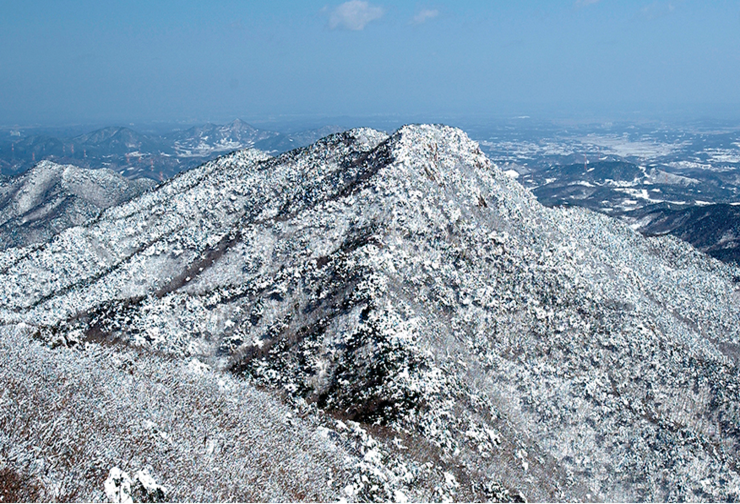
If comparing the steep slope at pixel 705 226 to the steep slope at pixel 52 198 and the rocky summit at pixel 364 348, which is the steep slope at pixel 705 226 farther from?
the steep slope at pixel 52 198

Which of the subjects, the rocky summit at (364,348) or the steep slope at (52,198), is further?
the steep slope at (52,198)

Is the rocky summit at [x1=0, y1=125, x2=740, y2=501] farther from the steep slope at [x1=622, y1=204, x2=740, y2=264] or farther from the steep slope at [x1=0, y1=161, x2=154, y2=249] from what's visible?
the steep slope at [x1=622, y1=204, x2=740, y2=264]

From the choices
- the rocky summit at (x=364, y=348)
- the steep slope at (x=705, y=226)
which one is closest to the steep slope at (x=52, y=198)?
the rocky summit at (x=364, y=348)

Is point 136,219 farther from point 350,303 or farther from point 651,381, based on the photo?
point 651,381

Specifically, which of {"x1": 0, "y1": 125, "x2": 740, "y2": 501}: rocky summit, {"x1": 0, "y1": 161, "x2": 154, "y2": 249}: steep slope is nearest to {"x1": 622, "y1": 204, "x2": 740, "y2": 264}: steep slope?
{"x1": 0, "y1": 125, "x2": 740, "y2": 501}: rocky summit

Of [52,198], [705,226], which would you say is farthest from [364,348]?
[705,226]

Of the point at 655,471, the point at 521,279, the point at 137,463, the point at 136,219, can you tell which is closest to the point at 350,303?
the point at 521,279
